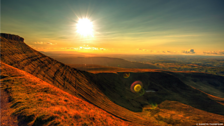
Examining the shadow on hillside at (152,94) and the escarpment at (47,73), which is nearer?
the escarpment at (47,73)

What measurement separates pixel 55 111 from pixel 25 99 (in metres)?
5.26

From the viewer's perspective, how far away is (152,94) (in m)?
62.1

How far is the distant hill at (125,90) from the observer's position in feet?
90.0

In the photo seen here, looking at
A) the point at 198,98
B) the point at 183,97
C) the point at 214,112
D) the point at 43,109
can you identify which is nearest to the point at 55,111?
the point at 43,109

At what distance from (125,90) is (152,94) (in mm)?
20749

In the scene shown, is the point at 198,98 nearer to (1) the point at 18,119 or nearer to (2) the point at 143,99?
(2) the point at 143,99

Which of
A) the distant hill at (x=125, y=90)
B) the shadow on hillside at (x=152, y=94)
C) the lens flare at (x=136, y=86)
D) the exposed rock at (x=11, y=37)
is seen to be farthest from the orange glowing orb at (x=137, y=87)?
the exposed rock at (x=11, y=37)

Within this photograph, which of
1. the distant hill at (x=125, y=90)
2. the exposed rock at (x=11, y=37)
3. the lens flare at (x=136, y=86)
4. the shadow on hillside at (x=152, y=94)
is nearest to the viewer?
the distant hill at (x=125, y=90)

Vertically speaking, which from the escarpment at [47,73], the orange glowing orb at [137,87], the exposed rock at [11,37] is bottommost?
the orange glowing orb at [137,87]

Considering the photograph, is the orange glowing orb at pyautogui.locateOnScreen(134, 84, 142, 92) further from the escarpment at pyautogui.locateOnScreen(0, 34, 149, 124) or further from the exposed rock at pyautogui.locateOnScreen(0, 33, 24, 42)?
the exposed rock at pyautogui.locateOnScreen(0, 33, 24, 42)

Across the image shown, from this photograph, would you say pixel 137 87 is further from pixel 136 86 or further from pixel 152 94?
pixel 152 94

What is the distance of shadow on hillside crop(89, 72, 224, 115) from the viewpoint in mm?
46487

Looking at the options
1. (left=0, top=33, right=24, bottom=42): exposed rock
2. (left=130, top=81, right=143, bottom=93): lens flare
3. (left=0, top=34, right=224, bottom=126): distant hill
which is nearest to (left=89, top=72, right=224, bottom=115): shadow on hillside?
(left=0, top=34, right=224, bottom=126): distant hill

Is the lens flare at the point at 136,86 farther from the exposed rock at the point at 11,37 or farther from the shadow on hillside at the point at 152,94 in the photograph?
the exposed rock at the point at 11,37
